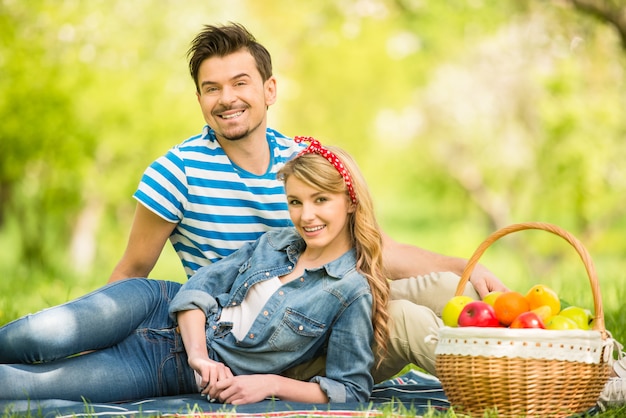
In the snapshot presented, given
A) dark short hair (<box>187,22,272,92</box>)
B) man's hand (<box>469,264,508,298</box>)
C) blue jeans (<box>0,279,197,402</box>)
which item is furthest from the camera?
dark short hair (<box>187,22,272,92</box>)

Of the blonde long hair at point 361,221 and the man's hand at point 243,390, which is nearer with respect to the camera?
the man's hand at point 243,390

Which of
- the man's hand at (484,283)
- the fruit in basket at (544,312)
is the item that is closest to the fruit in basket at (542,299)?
the fruit in basket at (544,312)

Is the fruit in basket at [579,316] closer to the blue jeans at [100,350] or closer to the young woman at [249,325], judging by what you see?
the young woman at [249,325]

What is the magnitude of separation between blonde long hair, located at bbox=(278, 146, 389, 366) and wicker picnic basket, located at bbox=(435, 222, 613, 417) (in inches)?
13.8

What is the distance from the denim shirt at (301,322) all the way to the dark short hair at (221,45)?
1.00 meters

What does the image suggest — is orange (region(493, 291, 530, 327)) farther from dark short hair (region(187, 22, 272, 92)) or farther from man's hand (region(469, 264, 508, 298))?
dark short hair (region(187, 22, 272, 92))

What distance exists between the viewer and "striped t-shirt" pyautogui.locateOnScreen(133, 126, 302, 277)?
12.7 feet

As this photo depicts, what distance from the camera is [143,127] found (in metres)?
10.5

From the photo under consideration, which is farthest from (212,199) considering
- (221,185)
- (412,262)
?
(412,262)

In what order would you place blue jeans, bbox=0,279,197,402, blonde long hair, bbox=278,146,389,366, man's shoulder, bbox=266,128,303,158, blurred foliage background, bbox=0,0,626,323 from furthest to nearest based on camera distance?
blurred foliage background, bbox=0,0,626,323 < man's shoulder, bbox=266,128,303,158 < blonde long hair, bbox=278,146,389,366 < blue jeans, bbox=0,279,197,402

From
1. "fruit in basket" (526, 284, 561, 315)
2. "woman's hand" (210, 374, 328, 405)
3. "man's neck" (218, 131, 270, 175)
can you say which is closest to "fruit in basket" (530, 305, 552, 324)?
"fruit in basket" (526, 284, 561, 315)

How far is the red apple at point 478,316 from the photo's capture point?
2994 millimetres

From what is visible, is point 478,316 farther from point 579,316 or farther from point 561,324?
point 579,316

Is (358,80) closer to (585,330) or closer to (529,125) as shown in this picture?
(529,125)
